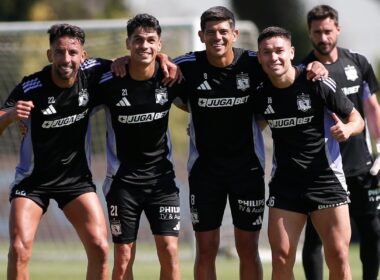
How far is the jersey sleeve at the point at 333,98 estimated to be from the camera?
9.54 meters

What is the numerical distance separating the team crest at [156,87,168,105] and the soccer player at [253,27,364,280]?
2.78 feet

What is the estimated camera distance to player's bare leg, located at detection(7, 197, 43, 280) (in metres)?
9.46

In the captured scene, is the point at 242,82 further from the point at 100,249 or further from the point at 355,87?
the point at 100,249

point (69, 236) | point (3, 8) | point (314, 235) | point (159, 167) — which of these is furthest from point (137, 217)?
point (3, 8)

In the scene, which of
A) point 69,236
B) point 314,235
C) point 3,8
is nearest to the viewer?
point 314,235

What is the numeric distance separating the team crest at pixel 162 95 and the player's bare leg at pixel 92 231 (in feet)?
3.55

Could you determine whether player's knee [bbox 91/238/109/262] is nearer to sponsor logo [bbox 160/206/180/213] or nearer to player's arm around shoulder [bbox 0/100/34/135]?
sponsor logo [bbox 160/206/180/213]

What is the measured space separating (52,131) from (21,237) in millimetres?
992

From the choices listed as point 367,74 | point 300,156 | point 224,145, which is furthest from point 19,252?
point 367,74

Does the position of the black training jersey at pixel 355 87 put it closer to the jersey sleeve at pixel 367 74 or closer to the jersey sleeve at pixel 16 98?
the jersey sleeve at pixel 367 74

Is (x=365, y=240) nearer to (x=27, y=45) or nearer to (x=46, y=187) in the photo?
(x=46, y=187)

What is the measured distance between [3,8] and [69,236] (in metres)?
13.5

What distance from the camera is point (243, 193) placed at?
9789 mm

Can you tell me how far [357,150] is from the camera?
10.9 meters
